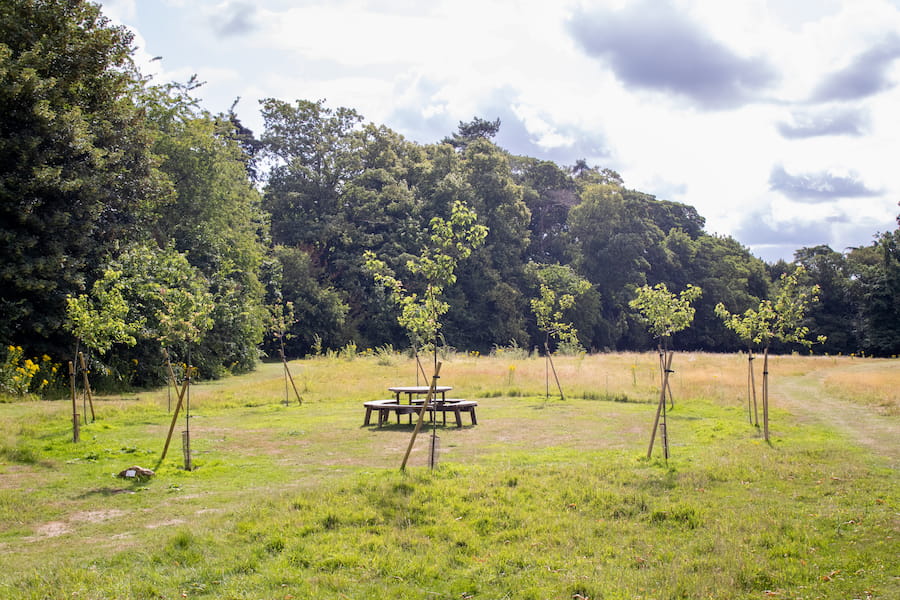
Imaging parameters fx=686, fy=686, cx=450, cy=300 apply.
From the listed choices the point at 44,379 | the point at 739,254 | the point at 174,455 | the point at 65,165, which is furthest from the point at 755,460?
the point at 739,254

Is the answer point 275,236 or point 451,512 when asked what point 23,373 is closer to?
point 451,512

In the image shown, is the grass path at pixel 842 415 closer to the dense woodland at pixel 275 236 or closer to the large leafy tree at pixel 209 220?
the dense woodland at pixel 275 236

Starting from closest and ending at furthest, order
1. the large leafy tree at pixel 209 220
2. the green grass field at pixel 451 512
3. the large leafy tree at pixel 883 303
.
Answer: the green grass field at pixel 451 512, the large leafy tree at pixel 209 220, the large leafy tree at pixel 883 303

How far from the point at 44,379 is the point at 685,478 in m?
18.9

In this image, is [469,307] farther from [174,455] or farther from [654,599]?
[654,599]

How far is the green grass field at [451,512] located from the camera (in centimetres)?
632

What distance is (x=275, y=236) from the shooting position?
50031 mm

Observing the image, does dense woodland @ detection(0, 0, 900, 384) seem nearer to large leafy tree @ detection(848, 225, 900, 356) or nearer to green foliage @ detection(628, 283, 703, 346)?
large leafy tree @ detection(848, 225, 900, 356)

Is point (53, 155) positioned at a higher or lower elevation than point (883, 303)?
higher

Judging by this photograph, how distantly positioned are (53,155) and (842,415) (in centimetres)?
2358

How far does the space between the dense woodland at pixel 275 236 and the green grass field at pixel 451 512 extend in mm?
3438

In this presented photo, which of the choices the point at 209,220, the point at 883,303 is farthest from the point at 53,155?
the point at 883,303

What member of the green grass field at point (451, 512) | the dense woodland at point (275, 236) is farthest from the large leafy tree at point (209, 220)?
the green grass field at point (451, 512)

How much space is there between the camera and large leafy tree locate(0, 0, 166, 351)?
1980 cm
